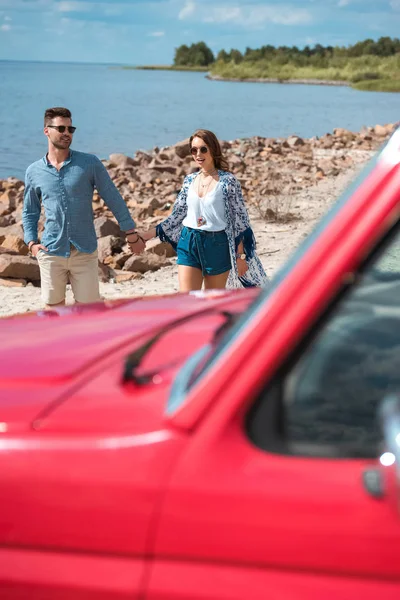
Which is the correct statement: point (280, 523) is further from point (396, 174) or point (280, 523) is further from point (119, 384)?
point (396, 174)

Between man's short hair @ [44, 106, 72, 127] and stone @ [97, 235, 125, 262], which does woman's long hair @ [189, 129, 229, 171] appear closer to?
man's short hair @ [44, 106, 72, 127]

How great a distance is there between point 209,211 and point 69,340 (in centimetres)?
450

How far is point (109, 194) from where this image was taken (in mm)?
6902

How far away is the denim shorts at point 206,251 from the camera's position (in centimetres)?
683

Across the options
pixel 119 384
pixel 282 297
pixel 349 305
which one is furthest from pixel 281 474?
pixel 349 305

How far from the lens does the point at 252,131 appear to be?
1724 inches

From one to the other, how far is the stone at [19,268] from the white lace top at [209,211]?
4565 millimetres

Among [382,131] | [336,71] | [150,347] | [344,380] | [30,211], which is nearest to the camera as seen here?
[344,380]

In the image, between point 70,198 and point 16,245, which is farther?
point 16,245

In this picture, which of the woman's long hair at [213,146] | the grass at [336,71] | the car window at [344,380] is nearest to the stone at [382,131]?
the woman's long hair at [213,146]

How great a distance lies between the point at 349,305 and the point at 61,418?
73 centimetres

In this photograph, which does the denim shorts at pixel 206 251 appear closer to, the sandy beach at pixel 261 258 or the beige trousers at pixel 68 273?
the beige trousers at pixel 68 273

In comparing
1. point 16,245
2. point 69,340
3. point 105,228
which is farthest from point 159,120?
point 69,340

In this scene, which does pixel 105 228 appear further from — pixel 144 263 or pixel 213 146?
pixel 213 146
